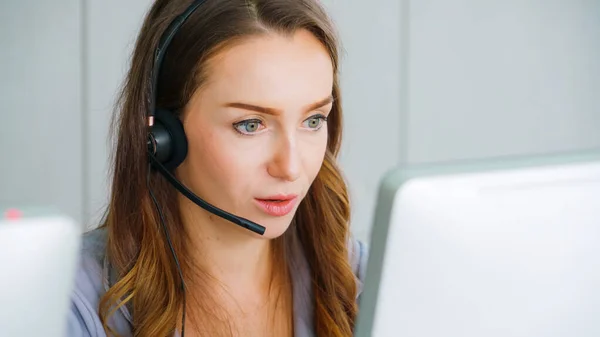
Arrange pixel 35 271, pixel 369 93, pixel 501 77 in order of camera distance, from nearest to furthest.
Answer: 1. pixel 35 271
2. pixel 369 93
3. pixel 501 77

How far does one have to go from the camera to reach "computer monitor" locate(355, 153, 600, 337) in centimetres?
67

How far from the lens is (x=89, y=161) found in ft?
8.55

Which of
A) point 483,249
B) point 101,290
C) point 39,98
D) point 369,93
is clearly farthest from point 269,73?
point 369,93

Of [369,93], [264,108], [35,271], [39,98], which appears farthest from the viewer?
[369,93]

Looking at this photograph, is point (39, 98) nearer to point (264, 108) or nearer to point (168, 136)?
point (168, 136)

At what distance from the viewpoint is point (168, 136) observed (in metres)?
1.32

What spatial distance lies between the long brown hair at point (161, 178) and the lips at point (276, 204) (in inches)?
7.4

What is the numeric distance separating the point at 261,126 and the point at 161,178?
0.79 feet

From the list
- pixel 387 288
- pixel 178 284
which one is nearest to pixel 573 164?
pixel 387 288

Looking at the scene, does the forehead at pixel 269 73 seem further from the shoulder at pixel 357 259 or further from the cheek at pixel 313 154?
the shoulder at pixel 357 259

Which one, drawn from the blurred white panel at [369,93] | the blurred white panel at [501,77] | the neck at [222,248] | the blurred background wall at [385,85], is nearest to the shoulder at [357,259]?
the neck at [222,248]

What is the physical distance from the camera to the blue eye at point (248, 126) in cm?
127

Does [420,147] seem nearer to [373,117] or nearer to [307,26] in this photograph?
[373,117]

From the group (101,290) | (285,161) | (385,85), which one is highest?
(385,85)
